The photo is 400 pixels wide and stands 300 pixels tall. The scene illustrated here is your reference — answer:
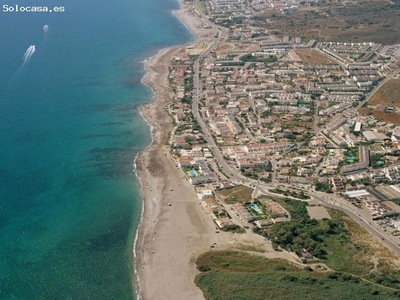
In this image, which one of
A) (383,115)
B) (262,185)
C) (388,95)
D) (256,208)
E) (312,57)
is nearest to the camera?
(256,208)

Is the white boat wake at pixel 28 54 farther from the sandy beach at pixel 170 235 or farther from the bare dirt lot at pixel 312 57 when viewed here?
the bare dirt lot at pixel 312 57

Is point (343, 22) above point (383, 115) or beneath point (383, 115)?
above

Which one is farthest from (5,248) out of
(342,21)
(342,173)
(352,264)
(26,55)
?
(342,21)

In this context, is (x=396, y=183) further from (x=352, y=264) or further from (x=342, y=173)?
(x=352, y=264)

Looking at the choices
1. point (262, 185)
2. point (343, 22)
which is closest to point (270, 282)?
point (262, 185)

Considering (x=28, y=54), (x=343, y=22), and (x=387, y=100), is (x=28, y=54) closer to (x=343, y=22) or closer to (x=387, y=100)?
(x=387, y=100)

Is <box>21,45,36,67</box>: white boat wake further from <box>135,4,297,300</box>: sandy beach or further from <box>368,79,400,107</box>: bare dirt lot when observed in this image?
<box>368,79,400,107</box>: bare dirt lot
